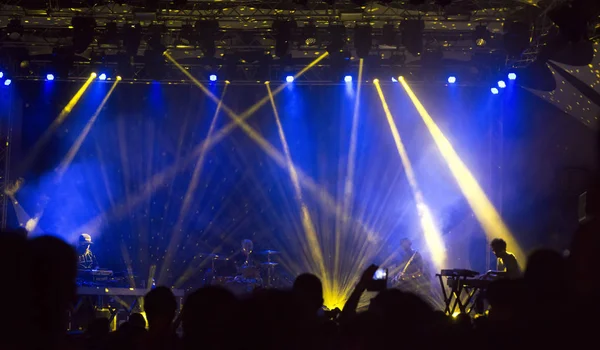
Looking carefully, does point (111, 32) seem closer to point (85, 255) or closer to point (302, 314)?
point (85, 255)

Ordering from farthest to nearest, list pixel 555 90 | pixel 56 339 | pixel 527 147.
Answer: pixel 527 147 < pixel 555 90 < pixel 56 339

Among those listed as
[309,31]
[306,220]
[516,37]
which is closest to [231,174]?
[306,220]

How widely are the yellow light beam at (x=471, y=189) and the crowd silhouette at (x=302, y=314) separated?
11.3 meters

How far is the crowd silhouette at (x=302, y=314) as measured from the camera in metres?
1.82

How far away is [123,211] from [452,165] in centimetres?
677

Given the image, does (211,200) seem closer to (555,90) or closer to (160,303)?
(555,90)

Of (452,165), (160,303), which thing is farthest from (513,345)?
(452,165)

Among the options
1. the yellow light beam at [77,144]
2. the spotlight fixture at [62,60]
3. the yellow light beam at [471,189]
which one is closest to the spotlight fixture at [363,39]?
the yellow light beam at [471,189]

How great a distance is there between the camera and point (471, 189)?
46.3 ft

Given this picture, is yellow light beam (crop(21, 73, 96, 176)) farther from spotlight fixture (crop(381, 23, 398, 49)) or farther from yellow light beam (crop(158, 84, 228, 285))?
spotlight fixture (crop(381, 23, 398, 49))

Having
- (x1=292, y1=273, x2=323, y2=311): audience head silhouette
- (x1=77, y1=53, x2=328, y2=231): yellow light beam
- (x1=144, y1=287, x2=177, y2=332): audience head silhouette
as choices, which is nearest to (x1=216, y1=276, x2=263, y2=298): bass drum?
(x1=77, y1=53, x2=328, y2=231): yellow light beam

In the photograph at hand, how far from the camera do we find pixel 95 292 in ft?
35.8

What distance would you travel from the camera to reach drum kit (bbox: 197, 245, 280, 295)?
11.9m

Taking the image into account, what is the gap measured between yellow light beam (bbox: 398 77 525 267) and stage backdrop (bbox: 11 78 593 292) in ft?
0.45
